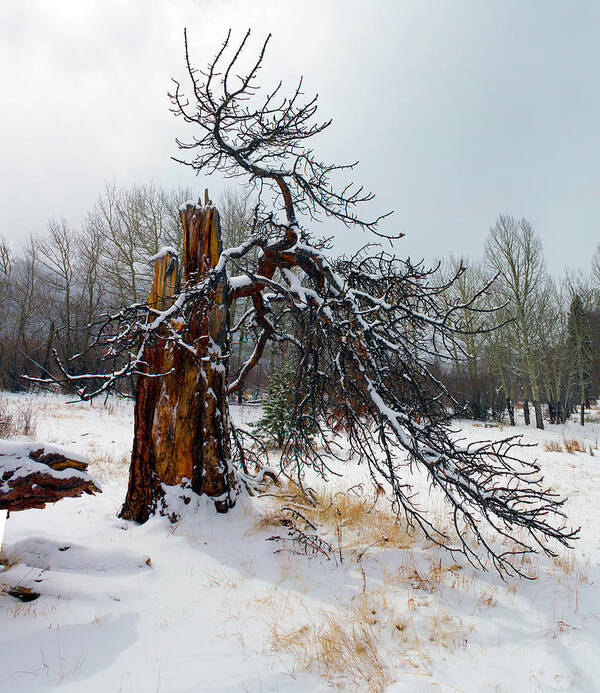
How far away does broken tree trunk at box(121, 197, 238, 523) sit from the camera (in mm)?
4078

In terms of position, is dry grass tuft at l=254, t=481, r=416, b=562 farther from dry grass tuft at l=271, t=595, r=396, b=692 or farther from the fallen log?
the fallen log

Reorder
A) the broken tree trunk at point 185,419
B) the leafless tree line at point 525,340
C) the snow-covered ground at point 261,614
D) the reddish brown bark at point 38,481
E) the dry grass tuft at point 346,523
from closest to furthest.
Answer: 1. the snow-covered ground at point 261,614
2. the reddish brown bark at point 38,481
3. the dry grass tuft at point 346,523
4. the broken tree trunk at point 185,419
5. the leafless tree line at point 525,340

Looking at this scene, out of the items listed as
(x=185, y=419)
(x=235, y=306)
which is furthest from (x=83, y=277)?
(x=185, y=419)

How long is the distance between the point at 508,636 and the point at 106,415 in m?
15.3

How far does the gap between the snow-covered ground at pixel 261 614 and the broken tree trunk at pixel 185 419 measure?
317 millimetres

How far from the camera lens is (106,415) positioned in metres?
14.7

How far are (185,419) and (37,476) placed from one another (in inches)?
68.0

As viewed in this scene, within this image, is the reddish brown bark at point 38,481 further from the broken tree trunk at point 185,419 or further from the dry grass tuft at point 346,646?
the dry grass tuft at point 346,646

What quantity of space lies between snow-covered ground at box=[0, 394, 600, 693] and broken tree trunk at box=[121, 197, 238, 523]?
32cm

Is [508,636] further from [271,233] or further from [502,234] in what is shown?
[502,234]

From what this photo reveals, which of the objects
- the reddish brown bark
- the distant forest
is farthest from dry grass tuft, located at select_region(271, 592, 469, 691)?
the distant forest

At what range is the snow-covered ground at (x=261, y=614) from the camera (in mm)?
1991

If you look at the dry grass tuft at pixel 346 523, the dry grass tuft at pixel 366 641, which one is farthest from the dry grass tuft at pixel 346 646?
the dry grass tuft at pixel 346 523

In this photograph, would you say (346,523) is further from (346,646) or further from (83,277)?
(83,277)
